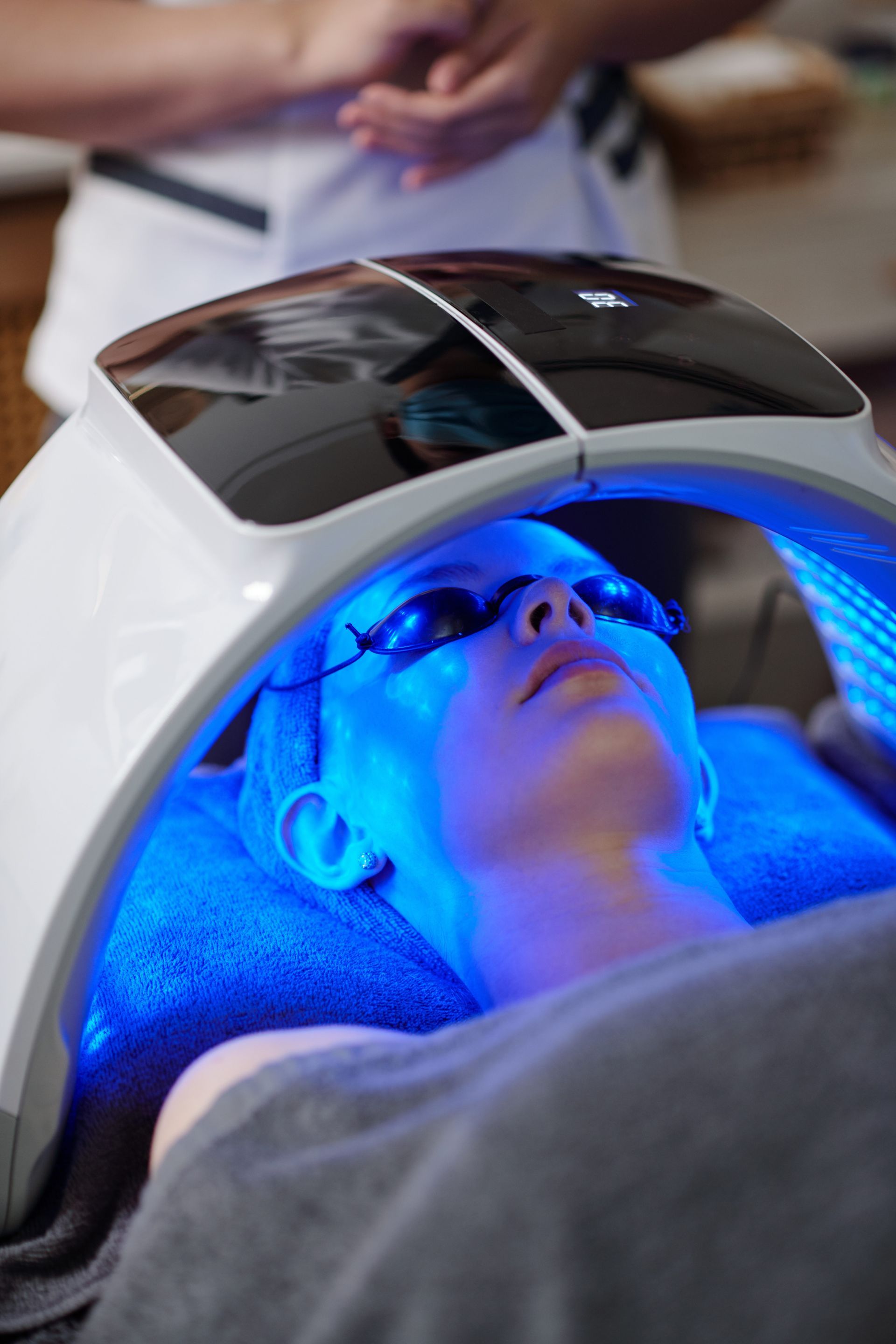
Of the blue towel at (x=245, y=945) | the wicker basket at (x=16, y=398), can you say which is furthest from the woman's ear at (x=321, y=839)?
the wicker basket at (x=16, y=398)

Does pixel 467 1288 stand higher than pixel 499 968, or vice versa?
pixel 467 1288

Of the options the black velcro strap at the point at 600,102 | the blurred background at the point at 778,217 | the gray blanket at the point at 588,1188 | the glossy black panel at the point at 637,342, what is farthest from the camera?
the blurred background at the point at 778,217

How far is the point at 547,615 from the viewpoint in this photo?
72 centimetres

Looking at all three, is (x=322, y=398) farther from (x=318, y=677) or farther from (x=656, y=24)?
(x=656, y=24)

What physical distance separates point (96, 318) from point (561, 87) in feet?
1.40

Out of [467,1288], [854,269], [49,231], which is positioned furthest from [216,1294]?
[854,269]

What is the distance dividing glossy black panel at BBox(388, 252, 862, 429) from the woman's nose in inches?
6.9

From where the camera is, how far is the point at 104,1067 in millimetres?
657

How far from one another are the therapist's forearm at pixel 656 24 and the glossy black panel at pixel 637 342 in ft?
1.29

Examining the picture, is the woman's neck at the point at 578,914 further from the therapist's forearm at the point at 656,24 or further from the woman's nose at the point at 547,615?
the therapist's forearm at the point at 656,24

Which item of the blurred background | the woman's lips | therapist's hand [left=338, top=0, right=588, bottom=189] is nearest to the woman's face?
the woman's lips

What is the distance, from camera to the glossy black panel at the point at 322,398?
0.50 meters

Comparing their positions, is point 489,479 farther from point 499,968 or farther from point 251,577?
point 499,968

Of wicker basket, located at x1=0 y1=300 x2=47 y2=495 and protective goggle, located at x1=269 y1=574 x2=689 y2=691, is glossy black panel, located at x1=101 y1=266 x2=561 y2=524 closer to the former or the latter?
protective goggle, located at x1=269 y1=574 x2=689 y2=691
